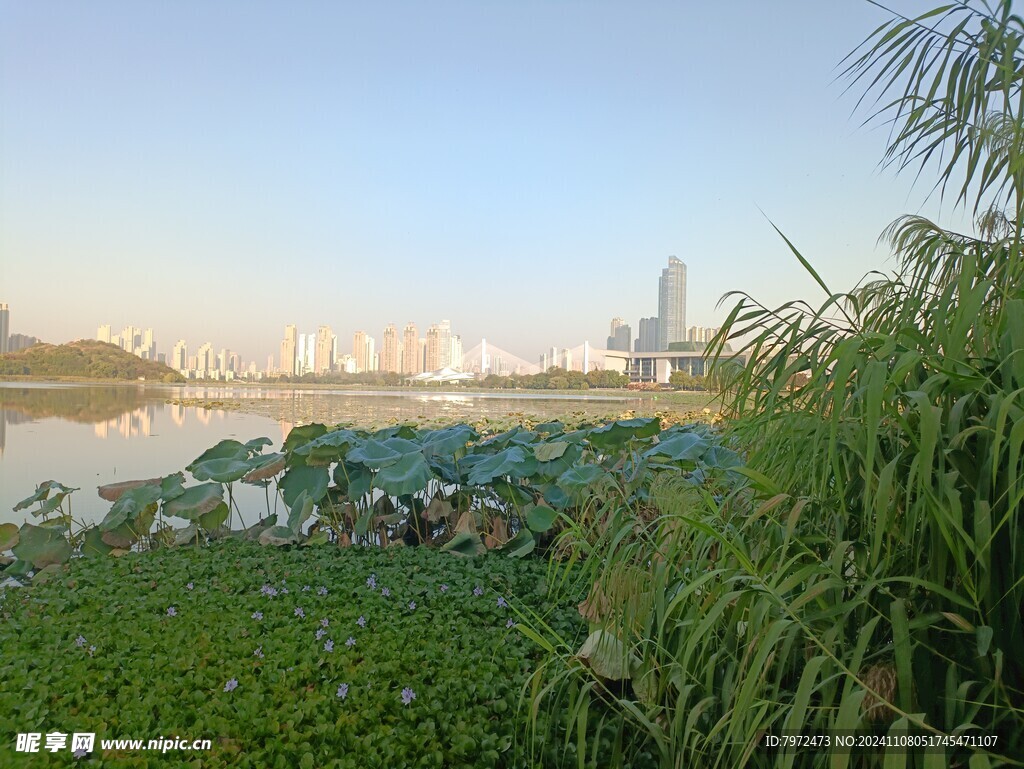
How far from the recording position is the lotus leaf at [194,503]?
3.22 meters

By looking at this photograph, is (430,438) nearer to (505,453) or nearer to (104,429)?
(505,453)

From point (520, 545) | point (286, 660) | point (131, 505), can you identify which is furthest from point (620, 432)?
point (131, 505)

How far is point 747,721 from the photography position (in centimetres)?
121

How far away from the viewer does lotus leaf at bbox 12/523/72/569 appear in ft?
10.3

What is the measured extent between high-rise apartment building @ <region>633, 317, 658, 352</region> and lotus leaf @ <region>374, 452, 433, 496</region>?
265 inches

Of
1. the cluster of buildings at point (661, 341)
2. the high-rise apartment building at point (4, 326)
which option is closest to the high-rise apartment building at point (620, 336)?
the cluster of buildings at point (661, 341)

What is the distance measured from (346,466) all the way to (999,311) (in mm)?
2733

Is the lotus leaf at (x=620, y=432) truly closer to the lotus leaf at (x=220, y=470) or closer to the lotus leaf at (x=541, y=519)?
the lotus leaf at (x=541, y=519)

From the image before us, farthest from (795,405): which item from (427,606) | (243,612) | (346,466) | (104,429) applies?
(104,429)

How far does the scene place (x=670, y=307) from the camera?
371 inches

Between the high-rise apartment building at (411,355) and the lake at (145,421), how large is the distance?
0.41m

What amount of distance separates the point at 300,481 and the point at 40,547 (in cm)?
115

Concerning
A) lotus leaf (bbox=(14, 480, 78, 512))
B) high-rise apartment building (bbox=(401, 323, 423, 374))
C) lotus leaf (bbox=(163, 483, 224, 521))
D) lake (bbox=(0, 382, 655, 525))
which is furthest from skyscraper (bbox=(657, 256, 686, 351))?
lotus leaf (bbox=(14, 480, 78, 512))

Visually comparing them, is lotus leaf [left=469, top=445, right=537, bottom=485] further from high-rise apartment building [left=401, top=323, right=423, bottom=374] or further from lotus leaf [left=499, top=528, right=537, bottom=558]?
high-rise apartment building [left=401, top=323, right=423, bottom=374]
